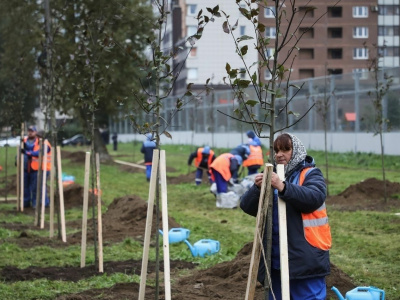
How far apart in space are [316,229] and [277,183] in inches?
21.0

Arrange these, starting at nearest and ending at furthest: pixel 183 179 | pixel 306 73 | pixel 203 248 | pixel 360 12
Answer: pixel 203 248
pixel 183 179
pixel 360 12
pixel 306 73

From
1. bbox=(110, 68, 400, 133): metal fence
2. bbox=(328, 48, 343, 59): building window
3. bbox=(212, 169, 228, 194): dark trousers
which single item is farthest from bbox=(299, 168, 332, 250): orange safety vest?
bbox=(328, 48, 343, 59): building window

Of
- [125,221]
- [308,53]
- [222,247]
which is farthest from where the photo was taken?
[308,53]

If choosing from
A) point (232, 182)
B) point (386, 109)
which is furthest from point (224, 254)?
point (386, 109)

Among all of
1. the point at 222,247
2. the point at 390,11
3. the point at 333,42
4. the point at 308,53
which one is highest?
the point at 390,11

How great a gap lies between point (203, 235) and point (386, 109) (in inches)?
659

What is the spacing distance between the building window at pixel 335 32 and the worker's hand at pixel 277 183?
3700 centimetres

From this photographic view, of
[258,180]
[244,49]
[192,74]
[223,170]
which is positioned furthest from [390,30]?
[258,180]

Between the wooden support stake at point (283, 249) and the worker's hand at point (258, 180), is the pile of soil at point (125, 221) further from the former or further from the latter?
the wooden support stake at point (283, 249)

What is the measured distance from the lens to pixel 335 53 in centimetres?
4528

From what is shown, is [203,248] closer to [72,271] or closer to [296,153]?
[72,271]

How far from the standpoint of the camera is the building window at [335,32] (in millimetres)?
42281

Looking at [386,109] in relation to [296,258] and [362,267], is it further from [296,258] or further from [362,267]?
[296,258]

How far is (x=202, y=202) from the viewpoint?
21.0m
